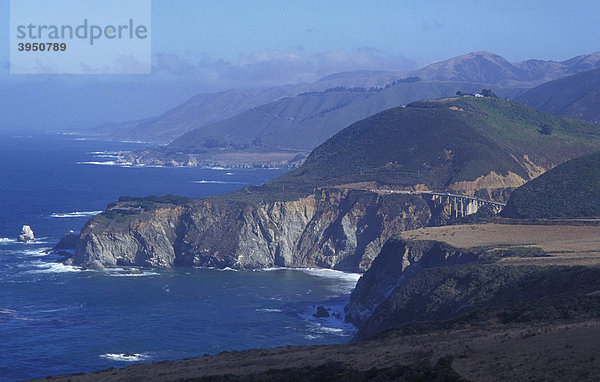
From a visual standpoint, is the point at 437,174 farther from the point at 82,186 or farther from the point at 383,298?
the point at 82,186

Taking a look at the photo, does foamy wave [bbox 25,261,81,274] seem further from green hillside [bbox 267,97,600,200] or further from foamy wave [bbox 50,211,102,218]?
green hillside [bbox 267,97,600,200]

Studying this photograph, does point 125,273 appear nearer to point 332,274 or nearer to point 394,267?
point 332,274

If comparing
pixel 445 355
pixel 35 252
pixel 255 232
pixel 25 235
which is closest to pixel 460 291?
pixel 445 355

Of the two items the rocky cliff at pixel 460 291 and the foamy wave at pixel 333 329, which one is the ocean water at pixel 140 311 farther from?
the rocky cliff at pixel 460 291

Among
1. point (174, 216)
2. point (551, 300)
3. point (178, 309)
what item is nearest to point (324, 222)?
point (174, 216)

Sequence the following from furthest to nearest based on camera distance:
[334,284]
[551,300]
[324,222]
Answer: [324,222] → [334,284] → [551,300]
